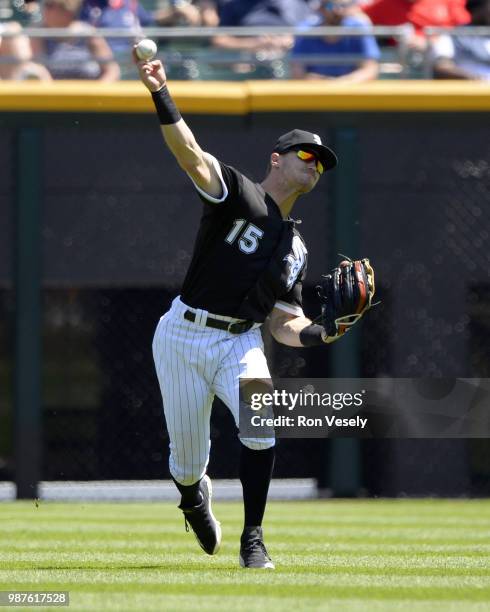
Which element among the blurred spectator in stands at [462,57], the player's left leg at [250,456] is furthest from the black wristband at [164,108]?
the blurred spectator in stands at [462,57]

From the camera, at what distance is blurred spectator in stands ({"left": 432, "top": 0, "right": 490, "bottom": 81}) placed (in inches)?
361

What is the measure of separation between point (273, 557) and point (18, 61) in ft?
16.1

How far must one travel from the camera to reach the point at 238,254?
507cm

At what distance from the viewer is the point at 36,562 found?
17.0 feet

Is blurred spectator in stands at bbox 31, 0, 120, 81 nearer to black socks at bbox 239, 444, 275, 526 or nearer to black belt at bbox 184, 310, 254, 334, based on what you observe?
black belt at bbox 184, 310, 254, 334

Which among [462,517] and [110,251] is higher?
[110,251]

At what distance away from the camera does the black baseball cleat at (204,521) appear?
5.23 meters

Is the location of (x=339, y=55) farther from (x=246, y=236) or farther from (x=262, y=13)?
(x=246, y=236)

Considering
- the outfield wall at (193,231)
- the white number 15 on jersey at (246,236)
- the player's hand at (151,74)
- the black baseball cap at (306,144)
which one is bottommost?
the outfield wall at (193,231)

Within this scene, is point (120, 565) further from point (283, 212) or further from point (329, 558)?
point (283, 212)

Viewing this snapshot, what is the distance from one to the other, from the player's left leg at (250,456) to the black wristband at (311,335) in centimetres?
32

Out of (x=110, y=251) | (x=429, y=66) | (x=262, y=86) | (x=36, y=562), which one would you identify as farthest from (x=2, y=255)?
(x=36, y=562)

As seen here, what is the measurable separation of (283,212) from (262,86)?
3983 millimetres

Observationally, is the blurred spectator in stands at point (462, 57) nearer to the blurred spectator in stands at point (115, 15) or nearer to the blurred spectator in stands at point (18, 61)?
the blurred spectator in stands at point (115, 15)
